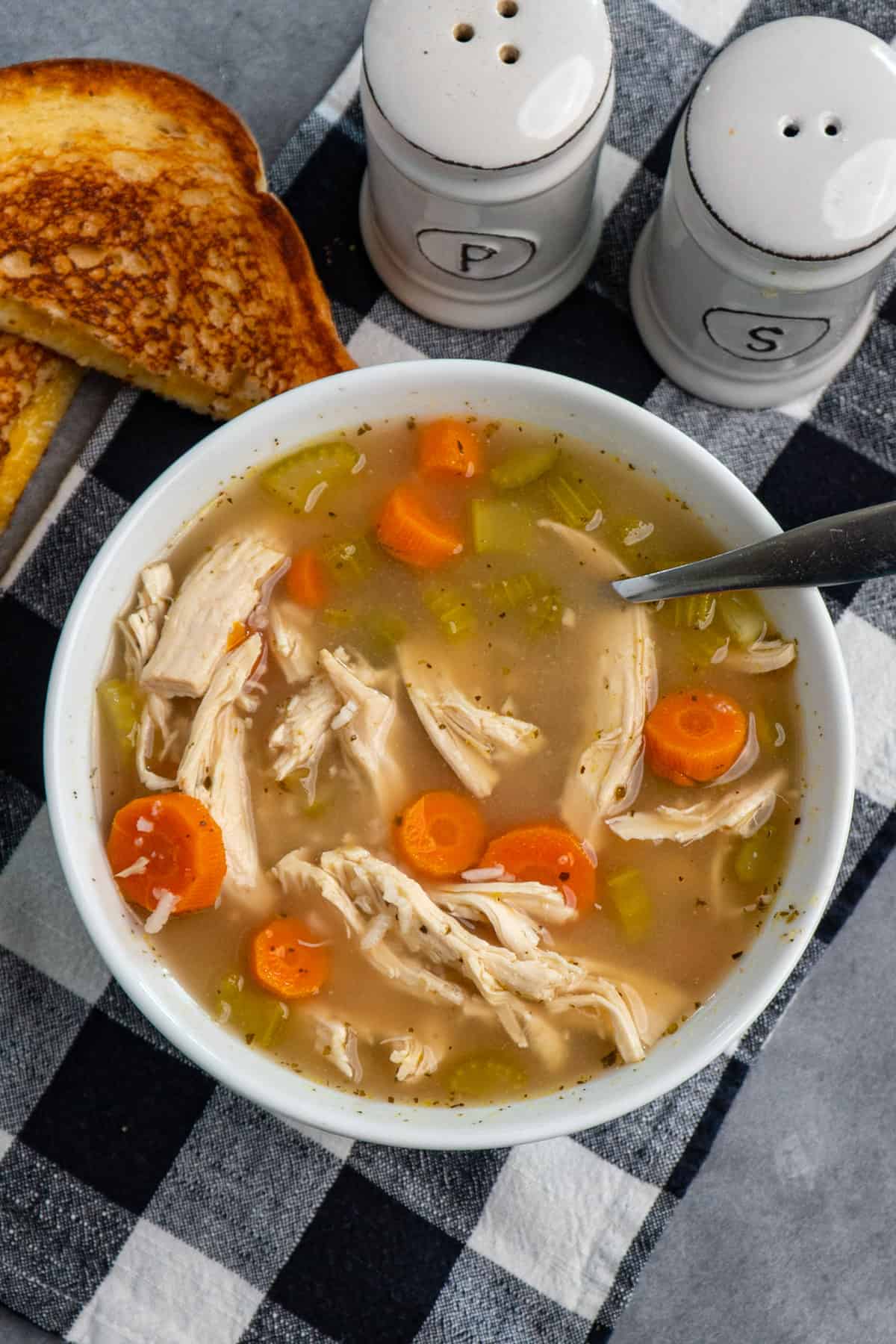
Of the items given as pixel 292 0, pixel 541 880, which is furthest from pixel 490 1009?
pixel 292 0

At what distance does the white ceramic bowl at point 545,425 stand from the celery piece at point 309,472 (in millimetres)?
38

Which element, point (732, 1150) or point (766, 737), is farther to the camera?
point (732, 1150)

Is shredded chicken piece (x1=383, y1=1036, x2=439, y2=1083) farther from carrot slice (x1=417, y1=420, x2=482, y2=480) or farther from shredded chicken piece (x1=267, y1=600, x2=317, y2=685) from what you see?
carrot slice (x1=417, y1=420, x2=482, y2=480)

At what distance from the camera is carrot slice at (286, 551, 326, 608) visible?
6.39 ft

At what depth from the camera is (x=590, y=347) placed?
2344mm

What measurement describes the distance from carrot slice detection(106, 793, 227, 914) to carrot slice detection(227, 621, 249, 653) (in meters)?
0.26

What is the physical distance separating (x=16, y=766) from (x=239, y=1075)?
2.72 ft

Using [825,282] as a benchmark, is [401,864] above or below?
below

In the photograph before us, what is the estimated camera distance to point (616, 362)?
234 cm

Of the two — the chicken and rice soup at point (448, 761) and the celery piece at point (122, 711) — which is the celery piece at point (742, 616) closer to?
the chicken and rice soup at point (448, 761)

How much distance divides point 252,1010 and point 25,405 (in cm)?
126

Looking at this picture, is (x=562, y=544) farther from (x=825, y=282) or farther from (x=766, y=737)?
(x=825, y=282)

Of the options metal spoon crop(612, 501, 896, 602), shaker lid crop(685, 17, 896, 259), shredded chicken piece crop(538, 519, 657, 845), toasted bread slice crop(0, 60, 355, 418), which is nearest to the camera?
metal spoon crop(612, 501, 896, 602)

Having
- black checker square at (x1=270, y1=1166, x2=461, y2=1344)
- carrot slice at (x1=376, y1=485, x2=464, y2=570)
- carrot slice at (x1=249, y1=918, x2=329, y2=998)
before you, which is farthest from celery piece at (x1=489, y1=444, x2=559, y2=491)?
black checker square at (x1=270, y1=1166, x2=461, y2=1344)
